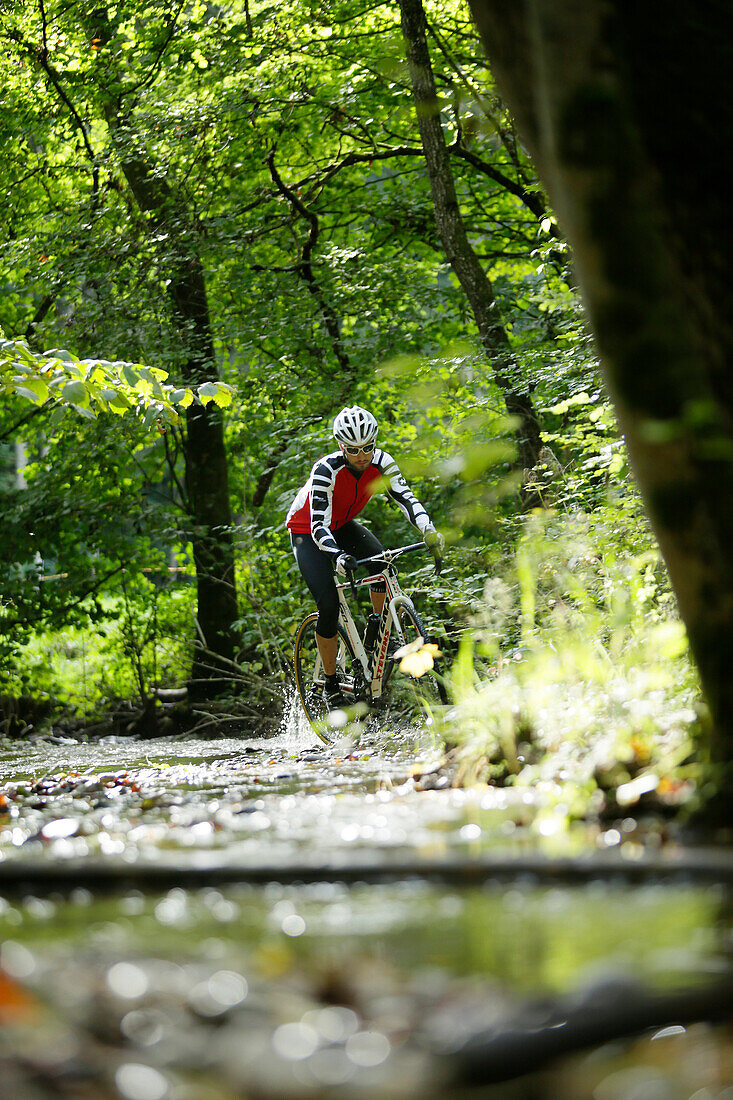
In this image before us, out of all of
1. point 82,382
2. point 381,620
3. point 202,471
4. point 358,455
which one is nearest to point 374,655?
point 381,620

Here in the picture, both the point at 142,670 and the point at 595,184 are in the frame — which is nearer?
the point at 595,184

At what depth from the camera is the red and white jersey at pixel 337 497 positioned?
320 inches

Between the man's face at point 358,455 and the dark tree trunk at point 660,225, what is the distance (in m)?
5.47

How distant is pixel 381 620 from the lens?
8.43 metres

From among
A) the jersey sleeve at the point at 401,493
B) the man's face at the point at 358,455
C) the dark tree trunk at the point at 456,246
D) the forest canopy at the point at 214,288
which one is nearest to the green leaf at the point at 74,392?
the man's face at the point at 358,455

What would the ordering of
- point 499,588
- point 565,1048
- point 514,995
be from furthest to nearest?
point 499,588 < point 514,995 < point 565,1048

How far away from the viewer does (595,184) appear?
8.36 ft

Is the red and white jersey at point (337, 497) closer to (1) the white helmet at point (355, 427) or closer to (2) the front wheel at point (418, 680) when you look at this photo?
(1) the white helmet at point (355, 427)

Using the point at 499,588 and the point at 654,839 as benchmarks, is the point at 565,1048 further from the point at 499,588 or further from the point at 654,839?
the point at 499,588

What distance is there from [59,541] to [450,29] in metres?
8.13

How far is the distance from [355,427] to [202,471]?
6244 millimetres

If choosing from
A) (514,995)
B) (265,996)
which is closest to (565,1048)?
(514,995)

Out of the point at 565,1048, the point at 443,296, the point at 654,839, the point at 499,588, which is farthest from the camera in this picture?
the point at 443,296

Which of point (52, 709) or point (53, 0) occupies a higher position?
point (53, 0)
